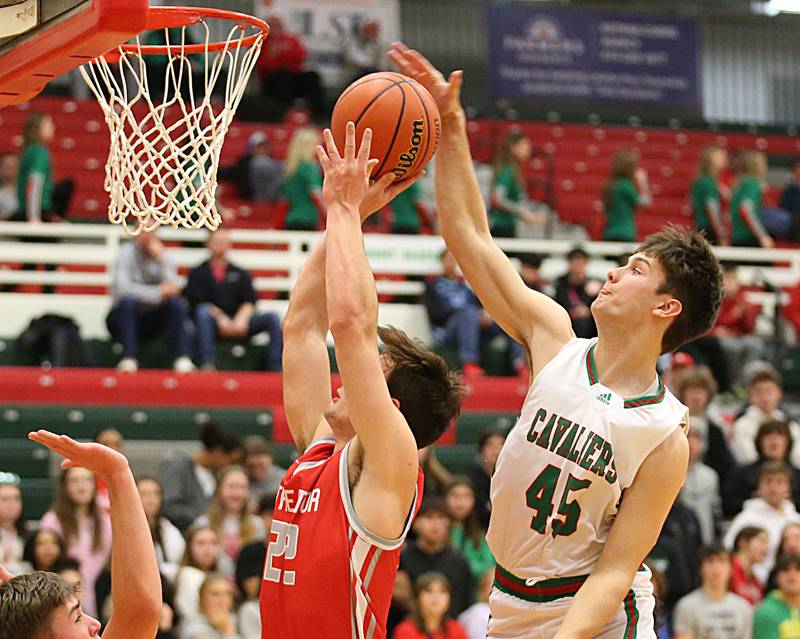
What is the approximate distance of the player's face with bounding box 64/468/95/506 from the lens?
7.31 m

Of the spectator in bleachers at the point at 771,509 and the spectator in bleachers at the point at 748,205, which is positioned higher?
the spectator in bleachers at the point at 748,205

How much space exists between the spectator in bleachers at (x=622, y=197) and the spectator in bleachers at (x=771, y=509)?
13.5 feet

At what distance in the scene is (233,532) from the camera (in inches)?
306

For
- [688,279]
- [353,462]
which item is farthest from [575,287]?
[353,462]

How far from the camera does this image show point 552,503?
3959 mm

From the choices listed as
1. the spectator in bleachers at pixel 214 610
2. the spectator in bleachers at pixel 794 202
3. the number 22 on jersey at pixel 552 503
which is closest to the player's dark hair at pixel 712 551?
the spectator in bleachers at pixel 214 610

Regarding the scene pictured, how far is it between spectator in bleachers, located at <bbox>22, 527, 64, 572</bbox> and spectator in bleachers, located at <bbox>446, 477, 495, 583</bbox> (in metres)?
2.18

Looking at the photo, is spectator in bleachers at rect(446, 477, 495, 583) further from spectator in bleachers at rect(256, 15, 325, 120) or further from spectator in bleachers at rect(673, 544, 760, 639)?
spectator in bleachers at rect(256, 15, 325, 120)

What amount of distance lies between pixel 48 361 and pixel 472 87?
9624mm

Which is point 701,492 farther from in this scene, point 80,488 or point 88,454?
point 88,454

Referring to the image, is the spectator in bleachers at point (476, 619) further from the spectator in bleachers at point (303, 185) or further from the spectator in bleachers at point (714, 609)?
the spectator in bleachers at point (303, 185)

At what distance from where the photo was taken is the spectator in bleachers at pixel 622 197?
12.3 m

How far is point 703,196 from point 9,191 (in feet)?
20.0

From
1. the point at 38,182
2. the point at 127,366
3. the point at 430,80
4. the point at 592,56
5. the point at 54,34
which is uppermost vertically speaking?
the point at 54,34
